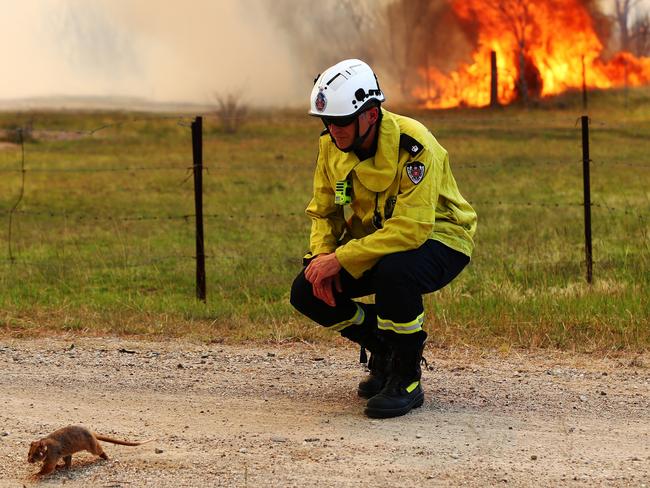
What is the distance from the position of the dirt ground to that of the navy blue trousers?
20.6 inches

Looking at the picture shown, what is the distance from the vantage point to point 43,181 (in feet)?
71.8

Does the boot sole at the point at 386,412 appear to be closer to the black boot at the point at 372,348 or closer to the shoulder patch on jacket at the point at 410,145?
the black boot at the point at 372,348

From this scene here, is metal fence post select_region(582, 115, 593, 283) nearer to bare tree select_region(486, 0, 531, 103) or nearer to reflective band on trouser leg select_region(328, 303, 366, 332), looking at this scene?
reflective band on trouser leg select_region(328, 303, 366, 332)

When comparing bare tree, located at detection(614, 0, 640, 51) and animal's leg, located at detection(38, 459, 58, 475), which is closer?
animal's leg, located at detection(38, 459, 58, 475)

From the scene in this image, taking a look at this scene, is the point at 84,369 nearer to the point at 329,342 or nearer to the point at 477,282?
the point at 329,342

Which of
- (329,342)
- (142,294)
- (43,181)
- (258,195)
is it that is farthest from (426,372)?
(43,181)

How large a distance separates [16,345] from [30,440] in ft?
7.74

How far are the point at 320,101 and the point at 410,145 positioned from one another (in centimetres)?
52

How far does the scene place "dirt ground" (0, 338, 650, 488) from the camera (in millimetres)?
5075

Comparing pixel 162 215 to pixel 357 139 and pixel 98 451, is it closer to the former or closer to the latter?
pixel 357 139

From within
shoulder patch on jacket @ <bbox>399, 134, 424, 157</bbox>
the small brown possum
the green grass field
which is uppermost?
shoulder patch on jacket @ <bbox>399, 134, 424, 157</bbox>

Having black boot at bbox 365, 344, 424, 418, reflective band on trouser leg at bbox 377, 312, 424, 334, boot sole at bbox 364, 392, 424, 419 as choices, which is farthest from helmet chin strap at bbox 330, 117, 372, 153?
boot sole at bbox 364, 392, 424, 419

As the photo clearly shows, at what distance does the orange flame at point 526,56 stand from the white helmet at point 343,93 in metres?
35.7

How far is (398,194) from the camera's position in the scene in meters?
5.93
